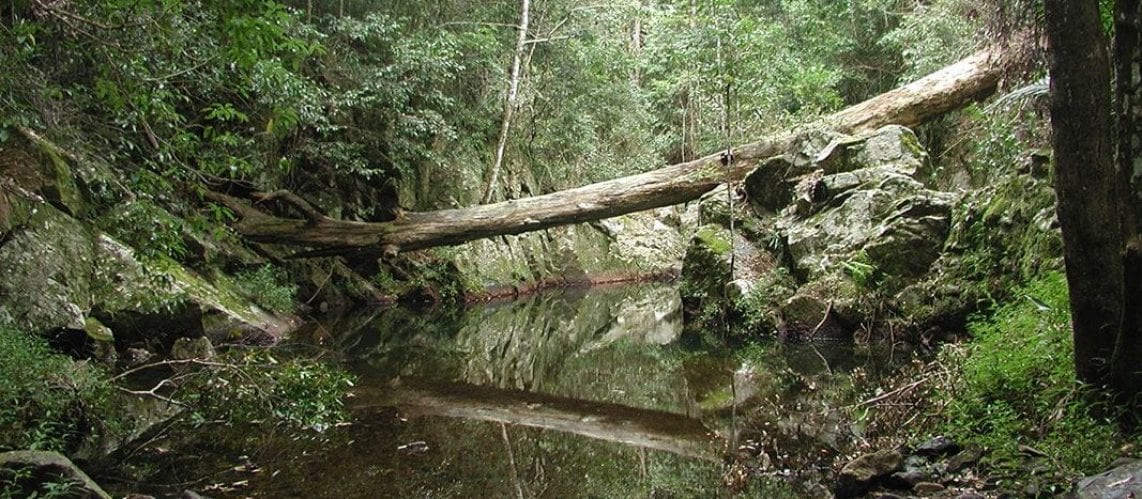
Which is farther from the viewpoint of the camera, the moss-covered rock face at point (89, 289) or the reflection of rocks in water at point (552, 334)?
the reflection of rocks in water at point (552, 334)

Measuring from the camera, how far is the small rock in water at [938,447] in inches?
138

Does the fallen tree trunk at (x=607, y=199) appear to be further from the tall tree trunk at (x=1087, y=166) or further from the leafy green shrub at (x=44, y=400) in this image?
the tall tree trunk at (x=1087, y=166)

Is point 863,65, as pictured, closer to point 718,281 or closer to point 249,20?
point 718,281

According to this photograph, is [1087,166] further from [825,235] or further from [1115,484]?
[825,235]

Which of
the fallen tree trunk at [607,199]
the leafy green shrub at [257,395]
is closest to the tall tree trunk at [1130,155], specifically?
the leafy green shrub at [257,395]

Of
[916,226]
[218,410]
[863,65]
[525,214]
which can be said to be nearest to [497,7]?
[525,214]

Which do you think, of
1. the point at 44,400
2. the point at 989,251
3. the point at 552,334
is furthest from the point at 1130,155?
the point at 552,334

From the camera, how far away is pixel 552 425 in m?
5.35

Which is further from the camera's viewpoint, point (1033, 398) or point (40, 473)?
point (1033, 398)

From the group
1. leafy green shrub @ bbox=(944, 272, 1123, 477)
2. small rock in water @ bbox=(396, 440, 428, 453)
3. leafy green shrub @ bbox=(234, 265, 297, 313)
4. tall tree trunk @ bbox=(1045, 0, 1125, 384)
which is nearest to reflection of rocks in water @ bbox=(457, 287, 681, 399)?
small rock in water @ bbox=(396, 440, 428, 453)

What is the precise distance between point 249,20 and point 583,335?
729 centimetres

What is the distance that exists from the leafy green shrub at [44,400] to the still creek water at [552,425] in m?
0.60

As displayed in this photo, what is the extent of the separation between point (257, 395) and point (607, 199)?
6738 mm

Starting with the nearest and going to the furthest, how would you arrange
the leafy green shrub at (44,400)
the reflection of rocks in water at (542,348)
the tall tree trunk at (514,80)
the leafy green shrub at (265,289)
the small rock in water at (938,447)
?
the small rock in water at (938,447)
the leafy green shrub at (44,400)
the reflection of rocks in water at (542,348)
the leafy green shrub at (265,289)
the tall tree trunk at (514,80)
